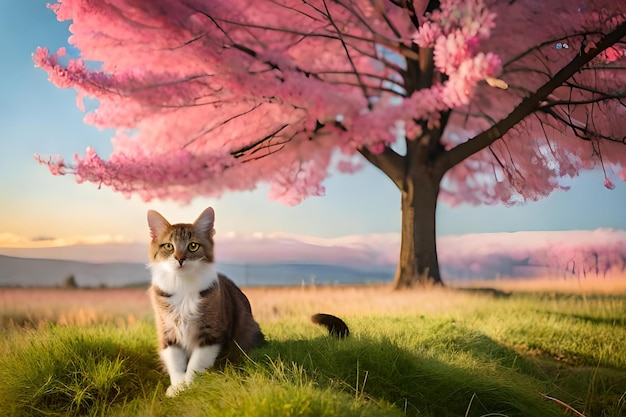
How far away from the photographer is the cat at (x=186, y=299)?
61.7 inches

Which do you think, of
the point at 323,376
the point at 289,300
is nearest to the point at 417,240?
the point at 289,300

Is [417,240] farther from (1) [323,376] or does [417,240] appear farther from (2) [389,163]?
(1) [323,376]

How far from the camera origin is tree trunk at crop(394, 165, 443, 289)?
247cm

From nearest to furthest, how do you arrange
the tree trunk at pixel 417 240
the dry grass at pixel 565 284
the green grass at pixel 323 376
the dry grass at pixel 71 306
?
the green grass at pixel 323 376
the dry grass at pixel 71 306
the tree trunk at pixel 417 240
the dry grass at pixel 565 284

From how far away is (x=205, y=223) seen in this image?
1.61 m

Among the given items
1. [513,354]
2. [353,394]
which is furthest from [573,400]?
[353,394]

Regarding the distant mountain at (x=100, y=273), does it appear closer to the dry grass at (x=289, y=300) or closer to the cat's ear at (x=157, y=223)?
the dry grass at (x=289, y=300)

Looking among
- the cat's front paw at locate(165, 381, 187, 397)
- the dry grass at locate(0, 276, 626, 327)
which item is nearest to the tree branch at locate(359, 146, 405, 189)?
the dry grass at locate(0, 276, 626, 327)

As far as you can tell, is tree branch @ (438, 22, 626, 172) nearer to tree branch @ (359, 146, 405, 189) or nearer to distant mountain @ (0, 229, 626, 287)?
tree branch @ (359, 146, 405, 189)

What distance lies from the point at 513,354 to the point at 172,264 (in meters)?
1.32

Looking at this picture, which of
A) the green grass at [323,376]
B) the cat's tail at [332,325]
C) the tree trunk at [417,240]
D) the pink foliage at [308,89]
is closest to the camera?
the green grass at [323,376]

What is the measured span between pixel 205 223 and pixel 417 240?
1115mm

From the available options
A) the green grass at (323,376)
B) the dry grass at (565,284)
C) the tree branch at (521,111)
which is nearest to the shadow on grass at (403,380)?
the green grass at (323,376)

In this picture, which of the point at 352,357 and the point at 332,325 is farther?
the point at 332,325
